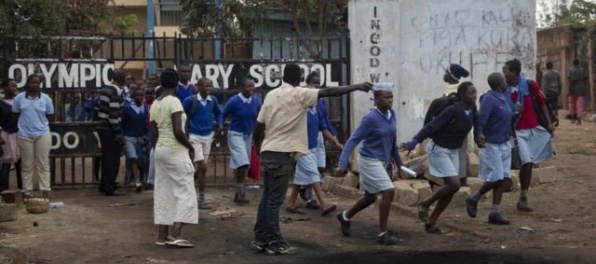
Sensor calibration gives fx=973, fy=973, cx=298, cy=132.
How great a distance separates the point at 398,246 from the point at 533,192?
14.8 feet

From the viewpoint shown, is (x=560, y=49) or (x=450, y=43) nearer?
(x=450, y=43)

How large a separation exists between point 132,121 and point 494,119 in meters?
5.57

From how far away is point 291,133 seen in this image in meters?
9.05

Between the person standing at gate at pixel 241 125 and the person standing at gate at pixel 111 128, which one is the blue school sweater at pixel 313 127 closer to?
the person standing at gate at pixel 241 125

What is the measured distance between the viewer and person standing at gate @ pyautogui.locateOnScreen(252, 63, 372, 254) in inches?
354

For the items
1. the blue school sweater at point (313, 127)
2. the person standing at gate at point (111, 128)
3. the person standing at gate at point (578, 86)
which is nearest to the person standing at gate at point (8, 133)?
the person standing at gate at point (111, 128)

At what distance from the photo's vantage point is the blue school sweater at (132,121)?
1402 cm

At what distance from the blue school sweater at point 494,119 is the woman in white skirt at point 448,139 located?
48 cm

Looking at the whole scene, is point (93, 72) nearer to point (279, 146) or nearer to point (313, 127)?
point (313, 127)

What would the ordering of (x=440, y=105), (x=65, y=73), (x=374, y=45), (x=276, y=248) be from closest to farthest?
1. (x=276, y=248)
2. (x=440, y=105)
3. (x=65, y=73)
4. (x=374, y=45)

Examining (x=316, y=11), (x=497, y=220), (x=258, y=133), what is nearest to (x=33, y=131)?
(x=258, y=133)

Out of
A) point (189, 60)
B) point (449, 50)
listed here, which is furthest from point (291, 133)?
point (449, 50)

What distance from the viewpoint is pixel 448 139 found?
1033cm

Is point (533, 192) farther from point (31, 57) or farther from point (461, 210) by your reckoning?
point (31, 57)
